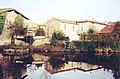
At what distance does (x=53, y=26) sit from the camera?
26.9 meters

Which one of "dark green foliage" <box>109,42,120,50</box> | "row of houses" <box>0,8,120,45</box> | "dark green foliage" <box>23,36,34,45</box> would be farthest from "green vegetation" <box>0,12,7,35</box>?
"dark green foliage" <box>109,42,120,50</box>

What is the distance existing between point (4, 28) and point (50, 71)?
1216 cm

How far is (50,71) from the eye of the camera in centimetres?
941

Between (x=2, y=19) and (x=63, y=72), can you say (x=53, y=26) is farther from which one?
(x=63, y=72)

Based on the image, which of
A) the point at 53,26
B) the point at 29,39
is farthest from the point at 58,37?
the point at 53,26

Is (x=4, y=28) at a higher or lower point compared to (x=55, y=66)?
higher

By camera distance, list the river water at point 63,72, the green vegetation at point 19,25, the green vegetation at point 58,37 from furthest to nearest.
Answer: the green vegetation at point 19,25 → the green vegetation at point 58,37 → the river water at point 63,72

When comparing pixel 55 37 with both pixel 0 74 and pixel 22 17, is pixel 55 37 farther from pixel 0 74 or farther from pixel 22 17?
pixel 0 74

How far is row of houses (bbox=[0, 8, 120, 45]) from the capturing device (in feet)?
68.5

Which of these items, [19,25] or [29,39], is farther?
[19,25]

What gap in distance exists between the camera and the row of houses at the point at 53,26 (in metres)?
20.9

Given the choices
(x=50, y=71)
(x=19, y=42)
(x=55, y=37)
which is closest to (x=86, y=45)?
(x=55, y=37)

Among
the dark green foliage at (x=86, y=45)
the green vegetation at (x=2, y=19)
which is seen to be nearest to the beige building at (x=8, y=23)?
the green vegetation at (x=2, y=19)

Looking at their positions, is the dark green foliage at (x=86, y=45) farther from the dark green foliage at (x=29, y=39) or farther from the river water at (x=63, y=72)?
the river water at (x=63, y=72)
